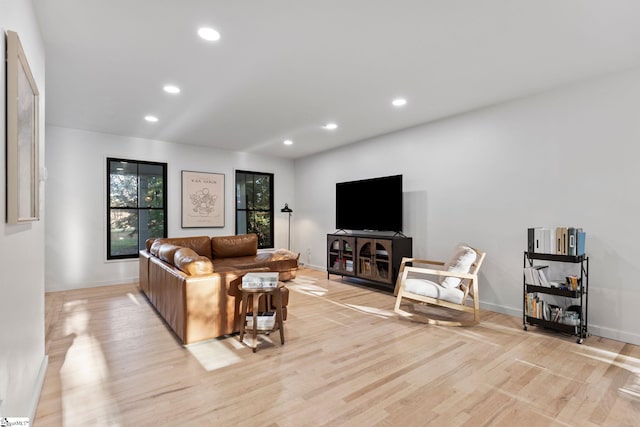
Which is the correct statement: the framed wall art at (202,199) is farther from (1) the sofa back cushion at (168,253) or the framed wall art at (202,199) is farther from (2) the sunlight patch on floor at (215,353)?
(2) the sunlight patch on floor at (215,353)

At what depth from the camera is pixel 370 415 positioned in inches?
73.4

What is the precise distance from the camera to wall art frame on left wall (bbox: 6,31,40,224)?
4.54 feet

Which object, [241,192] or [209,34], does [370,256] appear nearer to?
[241,192]

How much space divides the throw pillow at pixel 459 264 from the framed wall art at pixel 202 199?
4.45m

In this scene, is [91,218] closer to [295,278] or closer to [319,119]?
[295,278]

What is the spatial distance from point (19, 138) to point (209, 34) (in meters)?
1.49

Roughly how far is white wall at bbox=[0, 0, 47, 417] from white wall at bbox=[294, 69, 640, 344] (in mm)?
3566

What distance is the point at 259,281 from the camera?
282cm

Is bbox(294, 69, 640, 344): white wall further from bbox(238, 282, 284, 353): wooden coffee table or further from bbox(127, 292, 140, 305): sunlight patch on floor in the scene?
bbox(127, 292, 140, 305): sunlight patch on floor

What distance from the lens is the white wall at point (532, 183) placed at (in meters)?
3.00

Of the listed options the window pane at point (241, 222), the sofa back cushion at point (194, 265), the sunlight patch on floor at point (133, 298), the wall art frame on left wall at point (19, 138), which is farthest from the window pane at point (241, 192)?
the wall art frame on left wall at point (19, 138)

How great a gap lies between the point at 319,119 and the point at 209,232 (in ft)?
10.8

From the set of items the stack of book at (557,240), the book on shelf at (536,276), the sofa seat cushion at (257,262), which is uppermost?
the stack of book at (557,240)

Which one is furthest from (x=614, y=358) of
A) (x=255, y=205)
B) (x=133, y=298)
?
(x=255, y=205)
